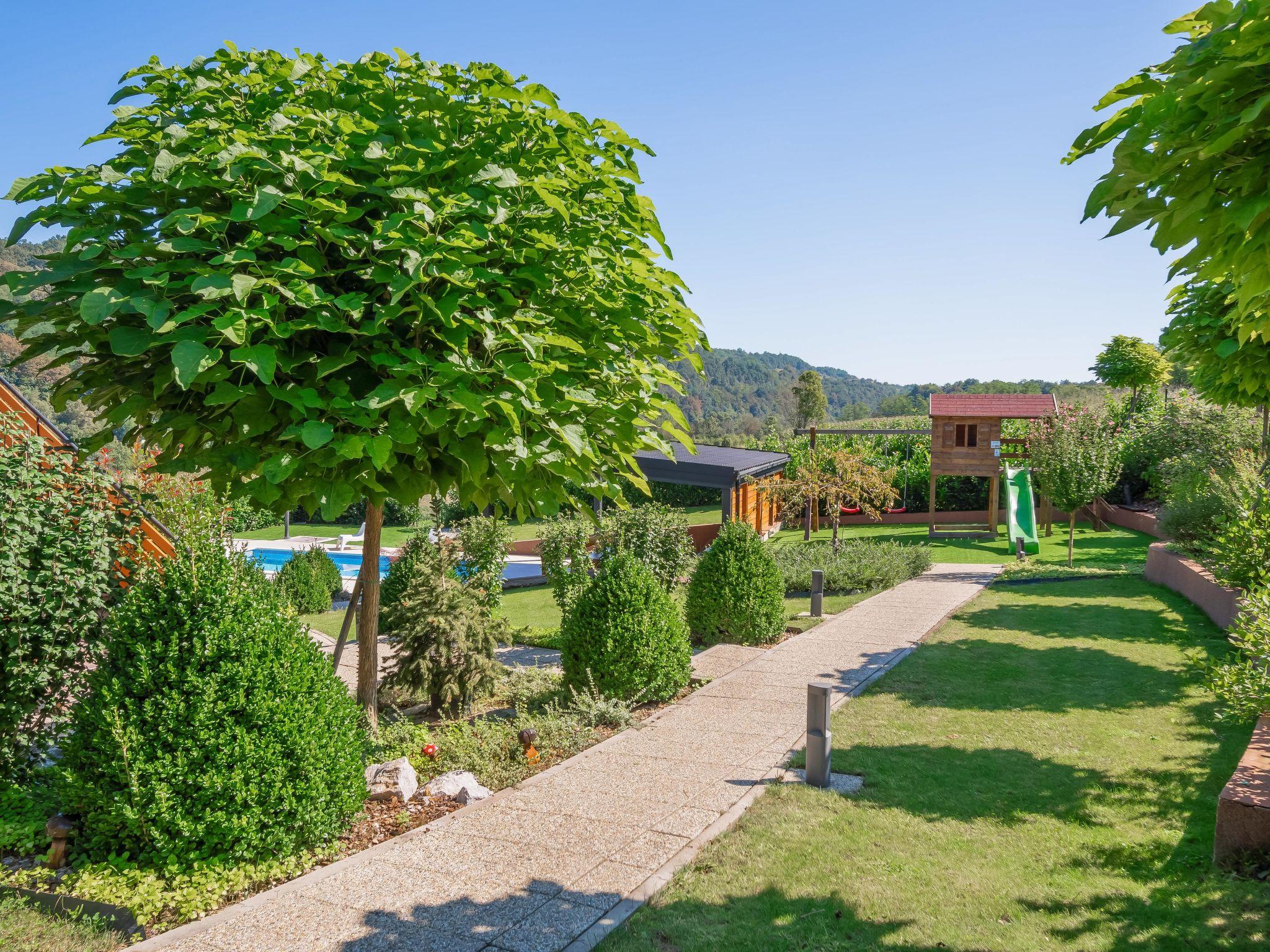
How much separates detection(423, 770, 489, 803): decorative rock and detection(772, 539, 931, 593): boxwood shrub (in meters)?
9.28

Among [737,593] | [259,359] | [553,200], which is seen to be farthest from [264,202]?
[737,593]

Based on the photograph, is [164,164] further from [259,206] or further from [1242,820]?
→ [1242,820]

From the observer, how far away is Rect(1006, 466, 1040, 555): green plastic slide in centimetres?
2011

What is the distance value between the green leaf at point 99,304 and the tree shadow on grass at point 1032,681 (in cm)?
712

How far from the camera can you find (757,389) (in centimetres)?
14200

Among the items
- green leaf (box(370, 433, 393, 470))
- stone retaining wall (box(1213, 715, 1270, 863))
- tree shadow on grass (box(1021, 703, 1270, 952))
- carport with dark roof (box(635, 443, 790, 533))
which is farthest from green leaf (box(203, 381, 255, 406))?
carport with dark roof (box(635, 443, 790, 533))

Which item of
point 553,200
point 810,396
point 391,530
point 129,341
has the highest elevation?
point 810,396

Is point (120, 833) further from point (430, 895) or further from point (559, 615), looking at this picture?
point (559, 615)

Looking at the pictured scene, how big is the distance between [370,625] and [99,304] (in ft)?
10.8

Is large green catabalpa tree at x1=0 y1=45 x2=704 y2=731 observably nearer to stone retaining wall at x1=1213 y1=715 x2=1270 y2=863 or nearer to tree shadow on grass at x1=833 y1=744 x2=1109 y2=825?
tree shadow on grass at x1=833 y1=744 x2=1109 y2=825

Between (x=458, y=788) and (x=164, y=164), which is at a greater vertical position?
(x=164, y=164)

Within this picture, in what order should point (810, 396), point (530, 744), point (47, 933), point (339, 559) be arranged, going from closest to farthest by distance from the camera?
point (47, 933), point (530, 744), point (339, 559), point (810, 396)

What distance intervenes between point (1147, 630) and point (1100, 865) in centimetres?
759

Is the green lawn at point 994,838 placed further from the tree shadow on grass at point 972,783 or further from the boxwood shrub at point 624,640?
the boxwood shrub at point 624,640
